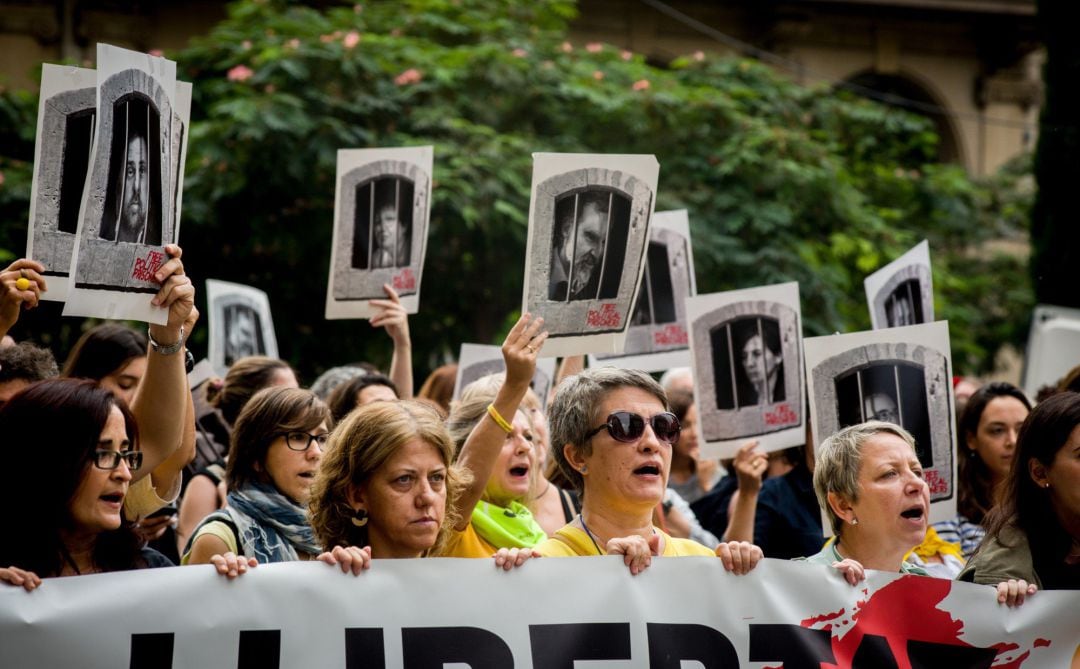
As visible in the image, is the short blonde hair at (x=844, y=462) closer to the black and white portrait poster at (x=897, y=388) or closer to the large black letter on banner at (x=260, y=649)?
the black and white portrait poster at (x=897, y=388)

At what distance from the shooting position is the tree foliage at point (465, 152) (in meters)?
10.1

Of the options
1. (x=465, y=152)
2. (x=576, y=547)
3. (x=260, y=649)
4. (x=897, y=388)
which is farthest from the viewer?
(x=465, y=152)

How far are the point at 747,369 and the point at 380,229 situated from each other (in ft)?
5.09

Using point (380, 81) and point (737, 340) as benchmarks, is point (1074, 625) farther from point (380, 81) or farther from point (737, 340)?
point (380, 81)

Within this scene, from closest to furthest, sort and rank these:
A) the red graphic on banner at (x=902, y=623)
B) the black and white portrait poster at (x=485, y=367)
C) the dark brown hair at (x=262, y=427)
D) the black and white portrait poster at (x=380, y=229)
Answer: the red graphic on banner at (x=902, y=623) → the dark brown hair at (x=262, y=427) → the black and white portrait poster at (x=380, y=229) → the black and white portrait poster at (x=485, y=367)

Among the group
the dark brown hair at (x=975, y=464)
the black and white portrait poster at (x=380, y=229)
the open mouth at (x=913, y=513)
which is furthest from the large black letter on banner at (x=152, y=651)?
the dark brown hair at (x=975, y=464)

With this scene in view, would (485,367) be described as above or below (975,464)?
above

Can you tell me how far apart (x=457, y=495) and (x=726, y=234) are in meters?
7.60

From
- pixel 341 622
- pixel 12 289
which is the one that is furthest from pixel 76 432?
pixel 341 622

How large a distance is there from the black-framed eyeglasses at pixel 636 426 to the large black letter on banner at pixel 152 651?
1248mm

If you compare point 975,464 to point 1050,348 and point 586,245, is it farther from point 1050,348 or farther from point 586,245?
point 1050,348

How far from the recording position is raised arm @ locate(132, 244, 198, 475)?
10.8 ft

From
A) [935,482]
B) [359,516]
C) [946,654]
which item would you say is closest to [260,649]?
[359,516]

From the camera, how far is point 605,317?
13.5ft
